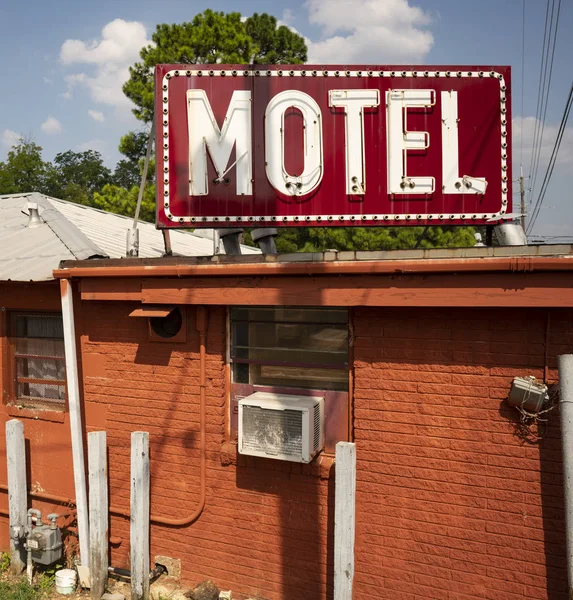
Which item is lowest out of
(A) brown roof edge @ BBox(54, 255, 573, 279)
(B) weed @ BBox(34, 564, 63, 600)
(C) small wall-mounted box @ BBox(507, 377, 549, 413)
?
(B) weed @ BBox(34, 564, 63, 600)

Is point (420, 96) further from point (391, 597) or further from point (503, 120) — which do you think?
point (391, 597)

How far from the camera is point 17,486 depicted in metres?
6.90

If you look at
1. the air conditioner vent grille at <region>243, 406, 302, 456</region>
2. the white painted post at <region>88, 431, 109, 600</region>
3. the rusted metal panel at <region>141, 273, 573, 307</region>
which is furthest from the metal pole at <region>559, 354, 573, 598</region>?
the white painted post at <region>88, 431, 109, 600</region>

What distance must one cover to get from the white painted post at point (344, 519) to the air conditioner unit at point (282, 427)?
1.92 ft

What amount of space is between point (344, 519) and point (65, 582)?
363 cm

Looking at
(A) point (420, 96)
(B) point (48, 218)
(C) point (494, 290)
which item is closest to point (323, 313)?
(C) point (494, 290)

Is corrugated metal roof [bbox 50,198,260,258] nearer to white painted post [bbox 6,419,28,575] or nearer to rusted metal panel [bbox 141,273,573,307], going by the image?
rusted metal panel [bbox 141,273,573,307]

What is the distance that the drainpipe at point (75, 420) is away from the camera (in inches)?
260

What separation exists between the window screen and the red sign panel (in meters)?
1.13

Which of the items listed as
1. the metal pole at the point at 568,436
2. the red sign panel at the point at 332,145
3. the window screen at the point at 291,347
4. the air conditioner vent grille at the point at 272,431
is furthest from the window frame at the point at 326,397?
the metal pole at the point at 568,436

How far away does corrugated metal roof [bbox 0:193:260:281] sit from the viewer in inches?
278

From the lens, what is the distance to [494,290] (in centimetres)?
498

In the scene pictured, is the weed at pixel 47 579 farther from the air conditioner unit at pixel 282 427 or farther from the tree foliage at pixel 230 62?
the tree foliage at pixel 230 62

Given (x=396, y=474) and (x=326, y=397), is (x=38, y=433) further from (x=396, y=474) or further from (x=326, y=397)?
(x=396, y=474)
